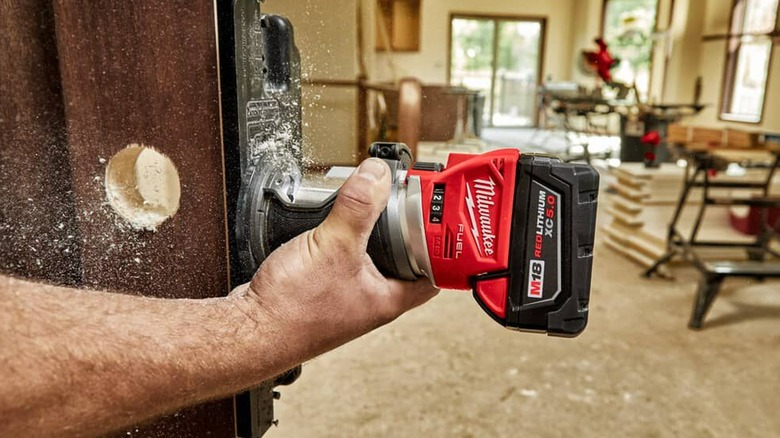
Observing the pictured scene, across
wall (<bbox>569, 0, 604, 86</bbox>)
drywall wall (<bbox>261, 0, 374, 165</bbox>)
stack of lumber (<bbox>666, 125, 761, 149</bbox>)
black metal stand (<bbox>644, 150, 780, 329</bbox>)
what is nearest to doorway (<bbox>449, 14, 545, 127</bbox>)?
wall (<bbox>569, 0, 604, 86</bbox>)

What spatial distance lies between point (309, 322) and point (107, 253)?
0.57ft

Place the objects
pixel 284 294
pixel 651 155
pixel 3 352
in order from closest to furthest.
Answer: pixel 3 352 → pixel 284 294 → pixel 651 155

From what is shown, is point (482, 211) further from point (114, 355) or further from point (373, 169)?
point (114, 355)

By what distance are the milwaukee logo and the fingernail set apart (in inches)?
2.4

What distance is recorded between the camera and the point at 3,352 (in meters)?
0.30

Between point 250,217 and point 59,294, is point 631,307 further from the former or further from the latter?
point 59,294

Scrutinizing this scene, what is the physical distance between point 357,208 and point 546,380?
119 centimetres

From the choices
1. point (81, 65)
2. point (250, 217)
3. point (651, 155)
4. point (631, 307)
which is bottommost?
point (631, 307)

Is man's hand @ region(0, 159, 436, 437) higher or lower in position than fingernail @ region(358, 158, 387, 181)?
lower

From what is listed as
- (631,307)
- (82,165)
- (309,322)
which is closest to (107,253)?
(82,165)

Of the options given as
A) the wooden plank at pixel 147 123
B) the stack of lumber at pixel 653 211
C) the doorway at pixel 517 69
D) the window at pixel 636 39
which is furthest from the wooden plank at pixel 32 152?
the doorway at pixel 517 69

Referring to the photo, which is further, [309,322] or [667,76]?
[667,76]

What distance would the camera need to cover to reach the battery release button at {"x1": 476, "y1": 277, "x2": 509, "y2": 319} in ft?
1.40

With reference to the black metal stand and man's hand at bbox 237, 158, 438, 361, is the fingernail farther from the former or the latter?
the black metal stand
